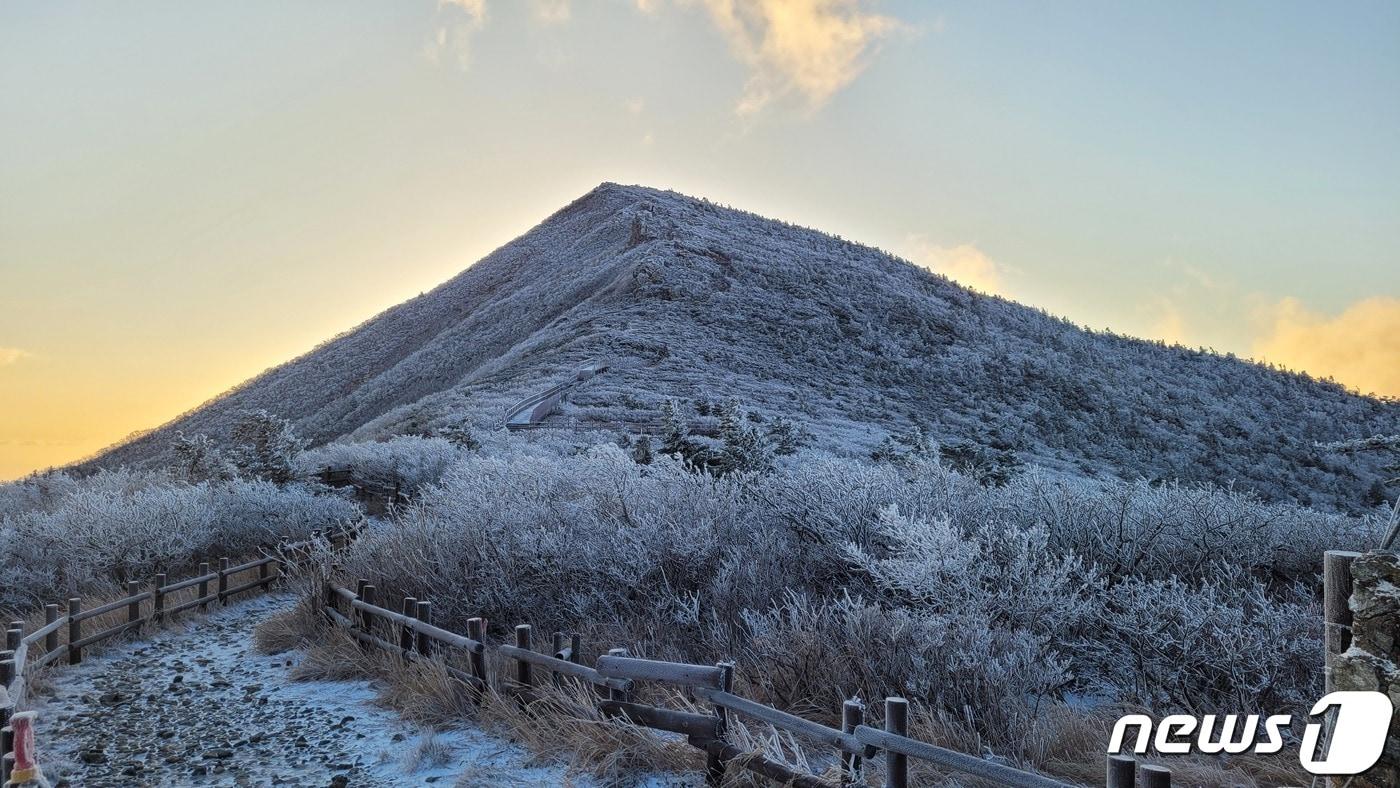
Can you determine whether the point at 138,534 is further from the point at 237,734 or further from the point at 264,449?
the point at 237,734

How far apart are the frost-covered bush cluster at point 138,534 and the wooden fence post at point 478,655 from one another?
935cm

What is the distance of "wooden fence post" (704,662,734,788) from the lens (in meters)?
5.46

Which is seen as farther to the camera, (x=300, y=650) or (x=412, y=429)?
(x=412, y=429)

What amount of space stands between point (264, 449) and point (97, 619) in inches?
391

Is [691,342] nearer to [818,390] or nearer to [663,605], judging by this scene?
[818,390]

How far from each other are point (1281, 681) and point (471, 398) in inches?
1261

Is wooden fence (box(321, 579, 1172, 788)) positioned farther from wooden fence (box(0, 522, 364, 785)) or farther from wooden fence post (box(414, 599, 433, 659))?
wooden fence (box(0, 522, 364, 785))

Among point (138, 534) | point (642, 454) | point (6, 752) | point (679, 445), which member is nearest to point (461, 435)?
point (642, 454)

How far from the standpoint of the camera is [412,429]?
31938mm

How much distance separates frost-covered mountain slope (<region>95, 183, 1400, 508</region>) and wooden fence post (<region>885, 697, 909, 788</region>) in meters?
23.6

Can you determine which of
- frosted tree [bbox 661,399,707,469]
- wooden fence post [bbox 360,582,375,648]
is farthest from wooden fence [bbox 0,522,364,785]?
frosted tree [bbox 661,399,707,469]

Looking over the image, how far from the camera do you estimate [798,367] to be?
41.7m

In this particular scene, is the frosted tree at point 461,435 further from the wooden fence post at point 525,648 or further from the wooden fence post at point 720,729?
the wooden fence post at point 720,729

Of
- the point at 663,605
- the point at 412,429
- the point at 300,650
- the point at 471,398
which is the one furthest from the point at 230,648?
the point at 471,398
